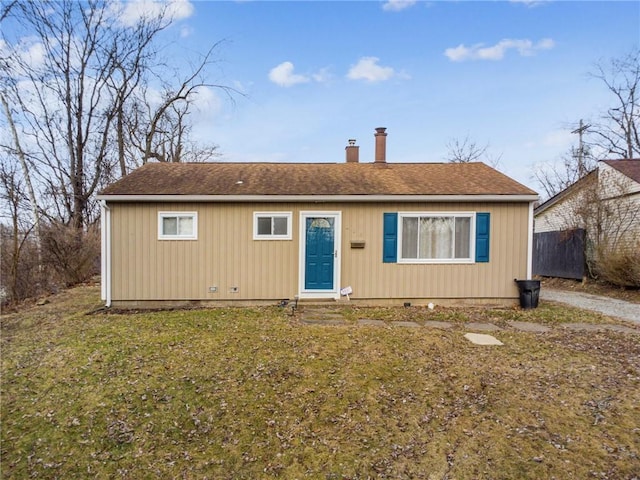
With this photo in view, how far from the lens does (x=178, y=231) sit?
25.4 ft

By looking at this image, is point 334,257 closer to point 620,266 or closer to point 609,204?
point 620,266

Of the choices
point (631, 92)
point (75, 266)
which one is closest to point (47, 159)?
point (75, 266)

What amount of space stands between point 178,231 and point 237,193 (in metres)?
1.56

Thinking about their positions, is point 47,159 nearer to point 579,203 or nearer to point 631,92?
point 579,203

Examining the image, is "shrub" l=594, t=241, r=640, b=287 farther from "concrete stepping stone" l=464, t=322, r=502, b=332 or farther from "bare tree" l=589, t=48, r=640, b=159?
"bare tree" l=589, t=48, r=640, b=159

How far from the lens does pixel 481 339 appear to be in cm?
536

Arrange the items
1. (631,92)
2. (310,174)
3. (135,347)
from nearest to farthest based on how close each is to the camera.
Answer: (135,347)
(310,174)
(631,92)

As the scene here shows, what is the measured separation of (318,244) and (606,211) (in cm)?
986

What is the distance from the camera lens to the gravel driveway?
7292mm

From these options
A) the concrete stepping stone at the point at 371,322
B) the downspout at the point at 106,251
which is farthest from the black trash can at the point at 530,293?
the downspout at the point at 106,251

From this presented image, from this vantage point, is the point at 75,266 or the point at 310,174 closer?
the point at 310,174

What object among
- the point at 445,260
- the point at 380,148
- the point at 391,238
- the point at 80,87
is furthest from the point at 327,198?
the point at 80,87

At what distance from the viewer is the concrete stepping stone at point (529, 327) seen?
5.93 meters

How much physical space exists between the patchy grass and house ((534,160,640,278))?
7.13 meters
